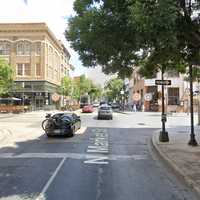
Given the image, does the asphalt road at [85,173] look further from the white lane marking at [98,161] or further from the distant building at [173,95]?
the distant building at [173,95]

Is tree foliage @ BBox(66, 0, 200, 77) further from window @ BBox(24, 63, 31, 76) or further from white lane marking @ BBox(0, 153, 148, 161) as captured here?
window @ BBox(24, 63, 31, 76)

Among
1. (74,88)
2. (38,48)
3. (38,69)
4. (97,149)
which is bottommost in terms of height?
(97,149)

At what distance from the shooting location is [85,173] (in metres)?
13.9

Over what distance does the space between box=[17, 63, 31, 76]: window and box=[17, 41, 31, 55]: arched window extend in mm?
2202

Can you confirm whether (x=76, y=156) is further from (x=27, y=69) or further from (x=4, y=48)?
(x=4, y=48)

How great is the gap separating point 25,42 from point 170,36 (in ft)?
254

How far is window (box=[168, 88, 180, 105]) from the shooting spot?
3130 inches

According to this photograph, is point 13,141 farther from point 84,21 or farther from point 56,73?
point 56,73

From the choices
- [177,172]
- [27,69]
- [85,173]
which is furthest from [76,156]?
[27,69]

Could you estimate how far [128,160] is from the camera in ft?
57.6

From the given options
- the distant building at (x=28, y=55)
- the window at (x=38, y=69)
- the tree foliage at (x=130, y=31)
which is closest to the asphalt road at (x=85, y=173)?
the tree foliage at (x=130, y=31)

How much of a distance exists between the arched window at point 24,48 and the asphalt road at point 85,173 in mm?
64919

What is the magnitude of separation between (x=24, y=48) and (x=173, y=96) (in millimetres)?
28422

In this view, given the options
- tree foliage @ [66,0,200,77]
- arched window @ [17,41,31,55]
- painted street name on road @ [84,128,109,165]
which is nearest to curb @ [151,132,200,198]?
painted street name on road @ [84,128,109,165]
